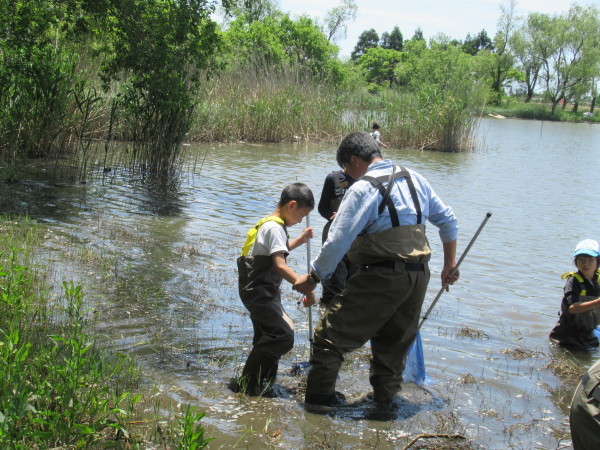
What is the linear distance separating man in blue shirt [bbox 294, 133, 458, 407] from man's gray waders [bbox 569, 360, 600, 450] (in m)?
1.70

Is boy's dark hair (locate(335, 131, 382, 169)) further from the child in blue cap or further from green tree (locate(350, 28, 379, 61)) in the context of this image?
green tree (locate(350, 28, 379, 61))

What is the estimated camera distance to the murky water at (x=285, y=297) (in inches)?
181

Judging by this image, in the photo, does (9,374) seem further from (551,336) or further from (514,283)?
(514,283)

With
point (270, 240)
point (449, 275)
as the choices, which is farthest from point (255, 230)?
point (449, 275)

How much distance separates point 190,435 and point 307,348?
295cm

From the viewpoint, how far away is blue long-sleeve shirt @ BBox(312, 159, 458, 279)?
434 cm

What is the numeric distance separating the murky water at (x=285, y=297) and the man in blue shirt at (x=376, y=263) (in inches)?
16.2

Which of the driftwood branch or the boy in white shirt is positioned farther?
the boy in white shirt

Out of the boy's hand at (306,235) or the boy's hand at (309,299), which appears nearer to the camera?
the boy's hand at (309,299)

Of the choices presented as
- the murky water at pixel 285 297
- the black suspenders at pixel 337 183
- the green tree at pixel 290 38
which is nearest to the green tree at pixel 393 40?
the green tree at pixel 290 38

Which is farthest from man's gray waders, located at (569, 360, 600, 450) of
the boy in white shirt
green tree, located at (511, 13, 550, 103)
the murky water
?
green tree, located at (511, 13, 550, 103)

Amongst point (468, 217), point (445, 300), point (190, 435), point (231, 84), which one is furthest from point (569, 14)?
point (190, 435)

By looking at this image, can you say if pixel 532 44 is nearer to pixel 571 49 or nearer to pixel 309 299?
pixel 571 49

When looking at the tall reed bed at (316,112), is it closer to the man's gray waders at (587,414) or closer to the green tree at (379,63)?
the man's gray waders at (587,414)
